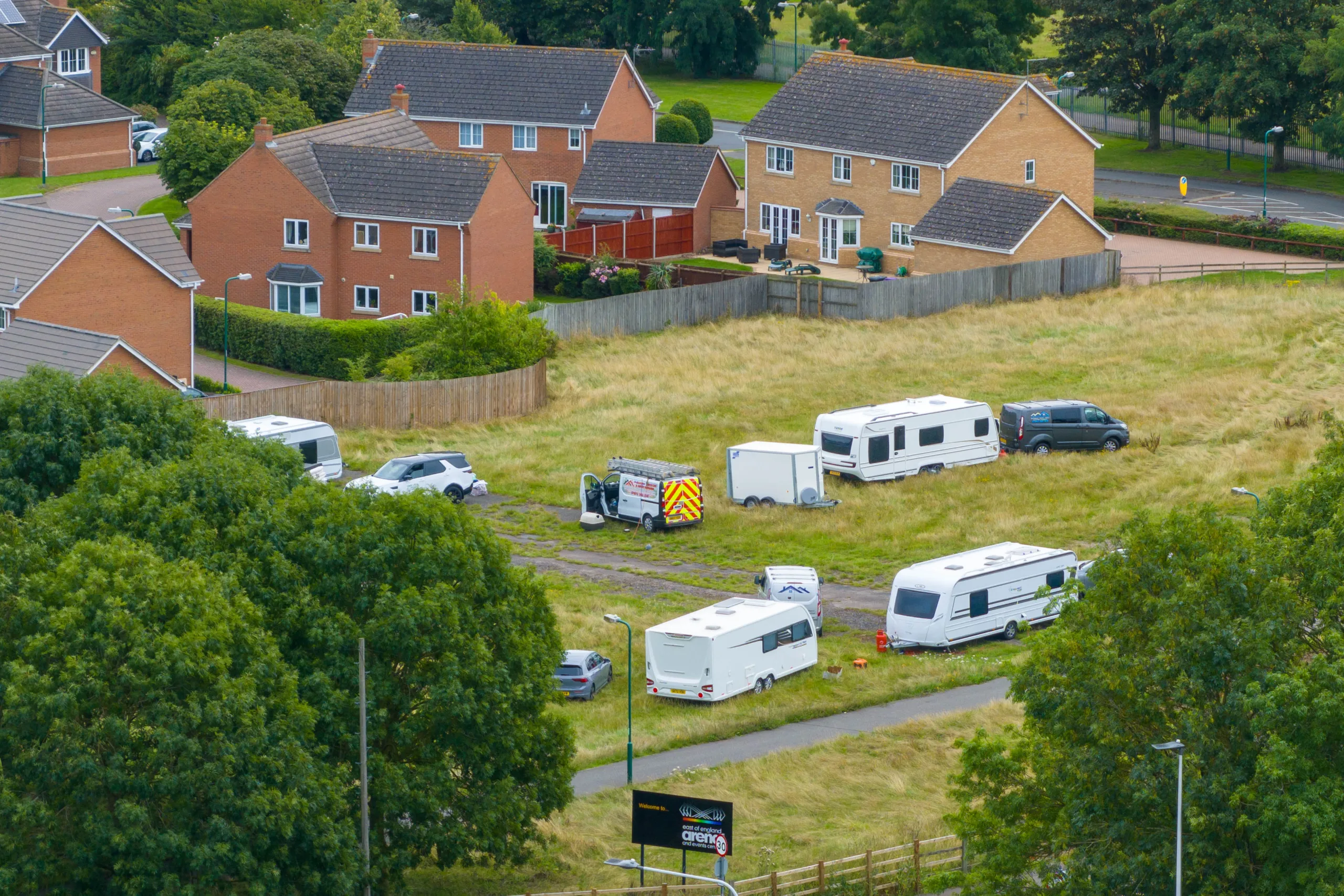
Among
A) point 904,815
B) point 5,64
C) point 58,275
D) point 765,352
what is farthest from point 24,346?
point 5,64

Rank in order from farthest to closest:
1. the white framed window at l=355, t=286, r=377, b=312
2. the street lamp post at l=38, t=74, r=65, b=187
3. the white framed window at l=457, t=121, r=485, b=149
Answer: the street lamp post at l=38, t=74, r=65, b=187
the white framed window at l=457, t=121, r=485, b=149
the white framed window at l=355, t=286, r=377, b=312

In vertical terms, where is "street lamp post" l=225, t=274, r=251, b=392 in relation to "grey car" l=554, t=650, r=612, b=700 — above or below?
above

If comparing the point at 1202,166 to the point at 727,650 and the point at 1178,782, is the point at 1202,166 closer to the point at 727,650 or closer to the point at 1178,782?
the point at 727,650

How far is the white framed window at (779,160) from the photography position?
3420 inches

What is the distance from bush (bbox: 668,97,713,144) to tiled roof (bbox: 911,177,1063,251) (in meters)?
25.1

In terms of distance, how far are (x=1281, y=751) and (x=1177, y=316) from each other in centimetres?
4962

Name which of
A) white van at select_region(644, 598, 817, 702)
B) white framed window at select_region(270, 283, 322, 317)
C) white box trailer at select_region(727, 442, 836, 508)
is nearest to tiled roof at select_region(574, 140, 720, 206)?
white framed window at select_region(270, 283, 322, 317)

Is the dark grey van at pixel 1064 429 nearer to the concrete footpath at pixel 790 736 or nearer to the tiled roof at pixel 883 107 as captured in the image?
the concrete footpath at pixel 790 736

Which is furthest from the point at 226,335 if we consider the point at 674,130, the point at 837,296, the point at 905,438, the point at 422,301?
the point at 674,130

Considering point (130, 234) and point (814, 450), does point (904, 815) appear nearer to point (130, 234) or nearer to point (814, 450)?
point (814, 450)

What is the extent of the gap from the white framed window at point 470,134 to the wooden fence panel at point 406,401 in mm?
27483

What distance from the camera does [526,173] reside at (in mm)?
91500

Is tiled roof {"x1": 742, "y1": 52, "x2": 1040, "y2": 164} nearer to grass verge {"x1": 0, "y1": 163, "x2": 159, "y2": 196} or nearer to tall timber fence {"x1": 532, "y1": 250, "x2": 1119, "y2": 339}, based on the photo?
tall timber fence {"x1": 532, "y1": 250, "x2": 1119, "y2": 339}

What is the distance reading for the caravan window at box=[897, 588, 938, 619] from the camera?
154 ft
